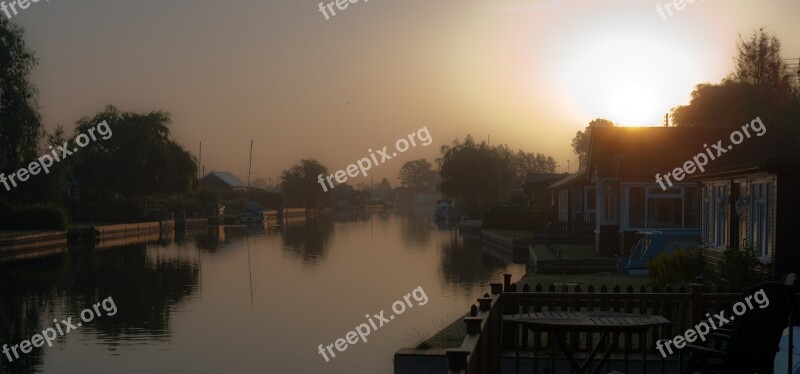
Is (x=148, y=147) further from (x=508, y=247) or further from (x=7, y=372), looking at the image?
(x=7, y=372)

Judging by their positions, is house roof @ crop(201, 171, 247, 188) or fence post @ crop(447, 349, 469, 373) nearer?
fence post @ crop(447, 349, 469, 373)

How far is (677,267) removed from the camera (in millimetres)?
22328

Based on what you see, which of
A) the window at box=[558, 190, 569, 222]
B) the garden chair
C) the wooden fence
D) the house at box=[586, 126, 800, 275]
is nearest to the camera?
the wooden fence

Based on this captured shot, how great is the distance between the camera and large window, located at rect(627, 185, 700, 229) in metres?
32.5

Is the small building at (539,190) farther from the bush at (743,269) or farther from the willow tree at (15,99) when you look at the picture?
the bush at (743,269)

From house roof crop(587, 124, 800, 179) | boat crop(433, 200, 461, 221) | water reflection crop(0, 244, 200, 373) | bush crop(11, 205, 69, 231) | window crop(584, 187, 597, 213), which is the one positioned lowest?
boat crop(433, 200, 461, 221)

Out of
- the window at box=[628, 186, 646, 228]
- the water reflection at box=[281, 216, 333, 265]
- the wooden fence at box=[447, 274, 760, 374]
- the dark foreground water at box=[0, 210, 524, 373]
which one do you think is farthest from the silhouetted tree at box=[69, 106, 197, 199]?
the wooden fence at box=[447, 274, 760, 374]

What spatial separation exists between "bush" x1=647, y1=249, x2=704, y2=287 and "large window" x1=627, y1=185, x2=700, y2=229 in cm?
997

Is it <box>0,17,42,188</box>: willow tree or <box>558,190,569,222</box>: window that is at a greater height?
<box>0,17,42,188</box>: willow tree

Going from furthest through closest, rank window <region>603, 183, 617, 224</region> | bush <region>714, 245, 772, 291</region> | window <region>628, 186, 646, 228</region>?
1. window <region>603, 183, 617, 224</region>
2. window <region>628, 186, 646, 228</region>
3. bush <region>714, 245, 772, 291</region>

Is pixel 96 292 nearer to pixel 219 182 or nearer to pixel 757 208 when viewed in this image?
pixel 757 208

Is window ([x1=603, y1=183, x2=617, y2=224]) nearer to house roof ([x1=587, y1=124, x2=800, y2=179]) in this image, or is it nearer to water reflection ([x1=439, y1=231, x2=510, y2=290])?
house roof ([x1=587, y1=124, x2=800, y2=179])

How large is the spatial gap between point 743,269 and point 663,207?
15488 millimetres

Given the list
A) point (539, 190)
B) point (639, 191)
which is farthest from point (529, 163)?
point (639, 191)
